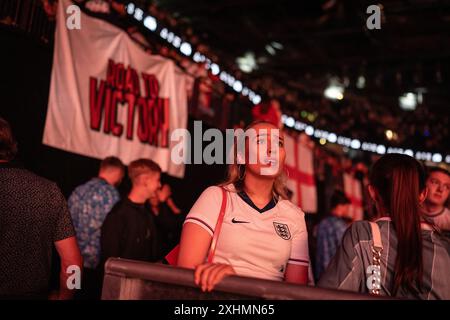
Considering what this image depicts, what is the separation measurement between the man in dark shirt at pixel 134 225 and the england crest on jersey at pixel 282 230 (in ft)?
7.07

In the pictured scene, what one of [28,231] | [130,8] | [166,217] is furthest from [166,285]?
[166,217]

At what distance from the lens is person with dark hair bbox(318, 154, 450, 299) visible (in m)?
1.85

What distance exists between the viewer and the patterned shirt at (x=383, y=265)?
1.85 metres

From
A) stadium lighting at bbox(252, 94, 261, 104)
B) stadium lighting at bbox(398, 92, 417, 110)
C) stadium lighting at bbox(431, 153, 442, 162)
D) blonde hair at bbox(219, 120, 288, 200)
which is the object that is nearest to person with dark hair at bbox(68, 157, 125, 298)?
blonde hair at bbox(219, 120, 288, 200)

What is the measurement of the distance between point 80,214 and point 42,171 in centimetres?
59

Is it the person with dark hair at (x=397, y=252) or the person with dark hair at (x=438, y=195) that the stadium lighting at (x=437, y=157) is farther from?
the person with dark hair at (x=397, y=252)

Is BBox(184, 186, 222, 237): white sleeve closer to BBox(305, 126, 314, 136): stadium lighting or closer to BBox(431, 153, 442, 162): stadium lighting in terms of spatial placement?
BBox(305, 126, 314, 136): stadium lighting

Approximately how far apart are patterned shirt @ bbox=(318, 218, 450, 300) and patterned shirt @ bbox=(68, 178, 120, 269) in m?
2.97

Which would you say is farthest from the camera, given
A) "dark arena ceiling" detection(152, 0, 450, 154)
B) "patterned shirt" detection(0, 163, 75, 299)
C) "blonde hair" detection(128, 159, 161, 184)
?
"dark arena ceiling" detection(152, 0, 450, 154)

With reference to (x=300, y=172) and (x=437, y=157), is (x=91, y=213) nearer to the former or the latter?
(x=300, y=172)

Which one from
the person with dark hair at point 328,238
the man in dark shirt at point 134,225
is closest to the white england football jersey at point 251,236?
the man in dark shirt at point 134,225

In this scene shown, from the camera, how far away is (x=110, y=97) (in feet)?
16.6

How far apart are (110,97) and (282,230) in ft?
11.3
